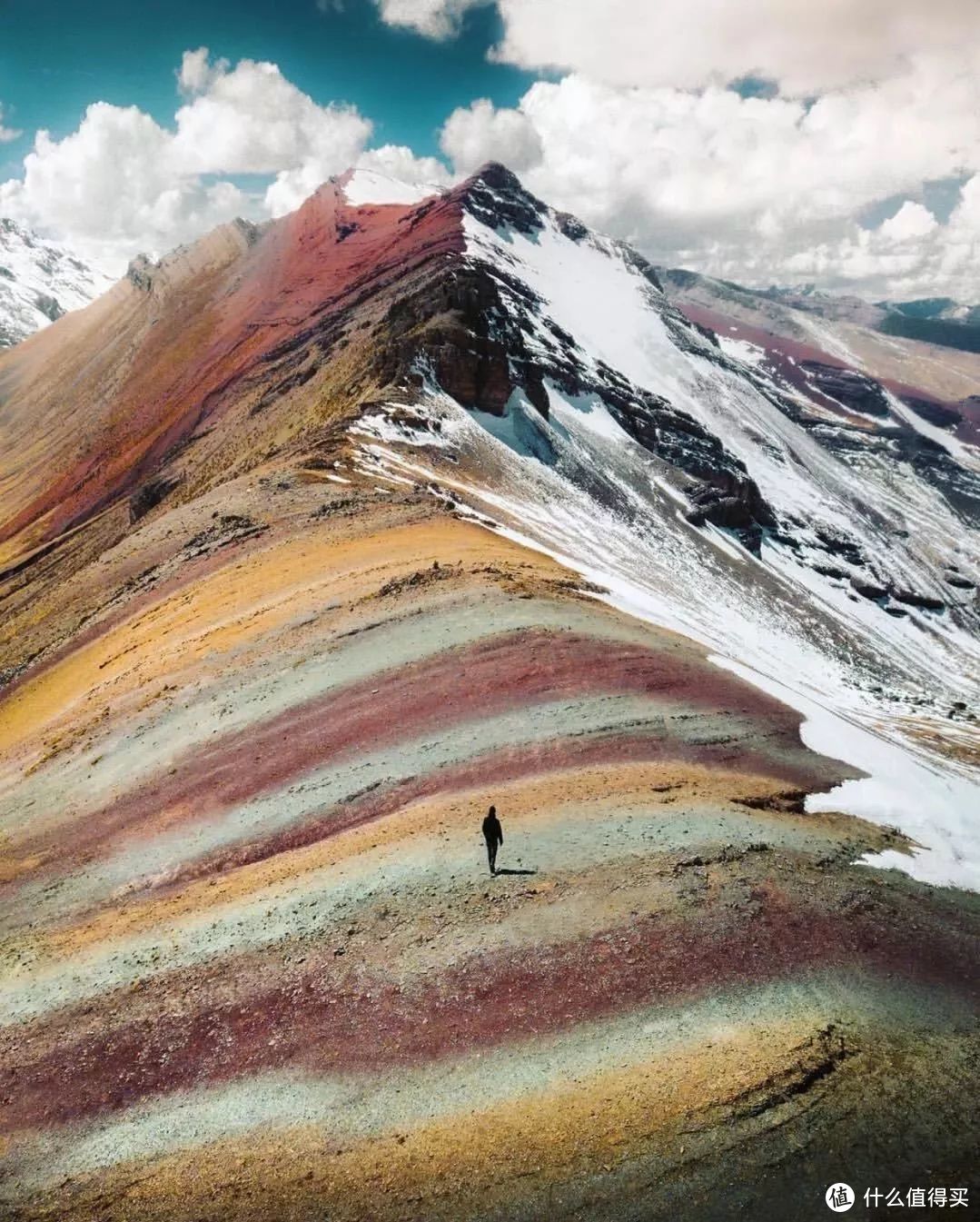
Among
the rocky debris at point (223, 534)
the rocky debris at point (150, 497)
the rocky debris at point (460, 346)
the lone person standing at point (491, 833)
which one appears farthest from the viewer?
the rocky debris at point (150, 497)

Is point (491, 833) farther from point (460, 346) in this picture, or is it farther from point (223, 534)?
point (460, 346)

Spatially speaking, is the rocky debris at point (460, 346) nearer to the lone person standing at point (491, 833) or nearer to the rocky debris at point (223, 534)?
the rocky debris at point (223, 534)

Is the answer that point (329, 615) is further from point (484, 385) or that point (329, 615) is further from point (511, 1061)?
point (484, 385)

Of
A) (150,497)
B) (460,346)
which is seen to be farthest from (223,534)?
(150,497)

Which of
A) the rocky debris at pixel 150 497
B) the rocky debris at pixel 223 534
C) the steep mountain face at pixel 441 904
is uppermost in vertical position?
the rocky debris at pixel 150 497

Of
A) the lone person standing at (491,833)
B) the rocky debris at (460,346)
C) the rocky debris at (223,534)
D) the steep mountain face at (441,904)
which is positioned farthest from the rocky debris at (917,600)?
the lone person standing at (491,833)

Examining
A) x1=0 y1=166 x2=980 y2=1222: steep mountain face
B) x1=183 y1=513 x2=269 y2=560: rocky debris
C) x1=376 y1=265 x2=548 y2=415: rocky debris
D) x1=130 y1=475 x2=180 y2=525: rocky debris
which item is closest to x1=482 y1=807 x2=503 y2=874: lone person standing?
x1=0 y1=166 x2=980 y2=1222: steep mountain face

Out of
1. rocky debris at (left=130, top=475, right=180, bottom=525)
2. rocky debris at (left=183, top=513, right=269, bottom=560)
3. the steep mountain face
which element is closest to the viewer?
the steep mountain face

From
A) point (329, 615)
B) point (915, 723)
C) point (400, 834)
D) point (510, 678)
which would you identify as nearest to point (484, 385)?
point (915, 723)

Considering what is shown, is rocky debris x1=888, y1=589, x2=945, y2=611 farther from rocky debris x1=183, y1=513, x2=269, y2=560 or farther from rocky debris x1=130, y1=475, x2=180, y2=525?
rocky debris x1=183, y1=513, x2=269, y2=560

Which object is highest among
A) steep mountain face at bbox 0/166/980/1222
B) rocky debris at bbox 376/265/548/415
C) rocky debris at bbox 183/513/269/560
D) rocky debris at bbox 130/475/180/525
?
rocky debris at bbox 376/265/548/415

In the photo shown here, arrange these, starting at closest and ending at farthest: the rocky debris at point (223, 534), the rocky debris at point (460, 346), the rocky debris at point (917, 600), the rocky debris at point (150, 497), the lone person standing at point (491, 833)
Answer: the lone person standing at point (491, 833), the rocky debris at point (223, 534), the rocky debris at point (460, 346), the rocky debris at point (150, 497), the rocky debris at point (917, 600)
